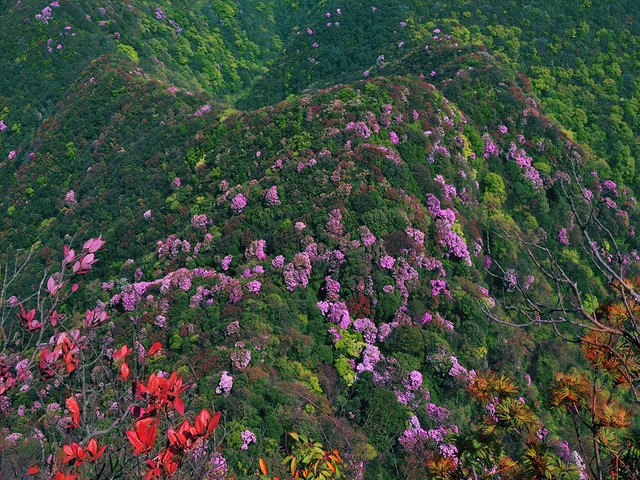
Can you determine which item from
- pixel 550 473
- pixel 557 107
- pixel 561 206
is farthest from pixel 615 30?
pixel 550 473

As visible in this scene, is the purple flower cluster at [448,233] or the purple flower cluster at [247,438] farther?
the purple flower cluster at [448,233]

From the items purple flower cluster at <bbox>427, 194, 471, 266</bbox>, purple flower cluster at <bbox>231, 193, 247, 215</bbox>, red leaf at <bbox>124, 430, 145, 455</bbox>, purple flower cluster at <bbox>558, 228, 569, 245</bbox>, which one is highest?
red leaf at <bbox>124, 430, 145, 455</bbox>

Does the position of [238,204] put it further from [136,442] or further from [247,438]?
[136,442]

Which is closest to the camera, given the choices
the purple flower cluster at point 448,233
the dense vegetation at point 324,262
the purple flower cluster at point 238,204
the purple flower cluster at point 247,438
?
the dense vegetation at point 324,262

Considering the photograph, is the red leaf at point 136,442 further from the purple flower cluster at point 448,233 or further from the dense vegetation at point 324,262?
the purple flower cluster at point 448,233

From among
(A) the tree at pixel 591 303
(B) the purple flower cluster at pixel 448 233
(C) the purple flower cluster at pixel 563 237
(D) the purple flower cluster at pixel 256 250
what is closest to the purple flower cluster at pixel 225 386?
(D) the purple flower cluster at pixel 256 250

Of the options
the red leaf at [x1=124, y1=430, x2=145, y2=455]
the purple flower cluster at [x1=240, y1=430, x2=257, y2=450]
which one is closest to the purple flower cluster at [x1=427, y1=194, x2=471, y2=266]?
the purple flower cluster at [x1=240, y1=430, x2=257, y2=450]

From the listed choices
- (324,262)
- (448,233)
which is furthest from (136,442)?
(448,233)

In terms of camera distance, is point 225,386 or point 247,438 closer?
point 247,438

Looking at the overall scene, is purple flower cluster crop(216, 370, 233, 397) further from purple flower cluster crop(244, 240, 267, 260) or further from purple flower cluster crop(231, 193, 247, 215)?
purple flower cluster crop(231, 193, 247, 215)
